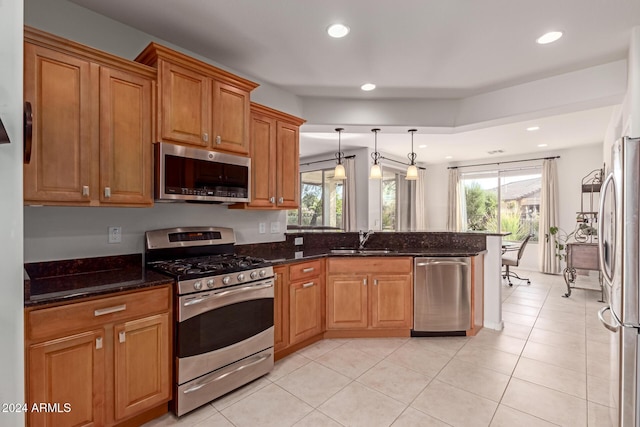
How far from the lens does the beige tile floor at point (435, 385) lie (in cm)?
195

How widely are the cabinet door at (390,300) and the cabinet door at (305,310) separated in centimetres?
58

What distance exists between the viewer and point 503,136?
5461 mm

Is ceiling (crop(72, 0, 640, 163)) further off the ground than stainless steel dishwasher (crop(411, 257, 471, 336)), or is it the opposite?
ceiling (crop(72, 0, 640, 163))

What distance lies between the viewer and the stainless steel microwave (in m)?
2.15

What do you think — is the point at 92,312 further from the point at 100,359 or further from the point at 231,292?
the point at 231,292

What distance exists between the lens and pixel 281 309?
8.84 feet

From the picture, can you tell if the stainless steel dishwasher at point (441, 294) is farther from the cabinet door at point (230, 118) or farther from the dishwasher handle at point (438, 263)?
the cabinet door at point (230, 118)

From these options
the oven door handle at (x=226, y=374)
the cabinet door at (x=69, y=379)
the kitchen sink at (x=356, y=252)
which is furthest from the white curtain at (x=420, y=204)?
the cabinet door at (x=69, y=379)

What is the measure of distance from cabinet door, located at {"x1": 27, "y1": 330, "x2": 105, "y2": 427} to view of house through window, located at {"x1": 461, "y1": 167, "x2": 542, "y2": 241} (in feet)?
26.6

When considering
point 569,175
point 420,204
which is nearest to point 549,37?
point 569,175

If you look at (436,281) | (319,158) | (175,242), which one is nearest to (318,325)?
(436,281)

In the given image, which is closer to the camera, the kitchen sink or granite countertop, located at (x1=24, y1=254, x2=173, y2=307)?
granite countertop, located at (x1=24, y1=254, x2=173, y2=307)

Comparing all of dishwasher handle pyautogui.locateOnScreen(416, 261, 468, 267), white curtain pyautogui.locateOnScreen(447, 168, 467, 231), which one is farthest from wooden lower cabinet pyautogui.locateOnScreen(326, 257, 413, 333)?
white curtain pyautogui.locateOnScreen(447, 168, 467, 231)

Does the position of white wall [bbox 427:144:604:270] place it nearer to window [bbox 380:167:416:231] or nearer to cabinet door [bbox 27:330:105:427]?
window [bbox 380:167:416:231]
